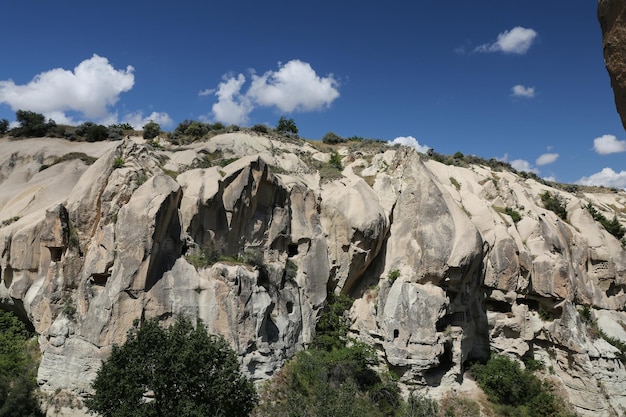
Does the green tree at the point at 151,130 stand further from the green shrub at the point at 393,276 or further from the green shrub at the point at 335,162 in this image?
the green shrub at the point at 393,276

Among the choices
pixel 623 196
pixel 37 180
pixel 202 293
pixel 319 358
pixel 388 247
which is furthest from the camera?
pixel 623 196

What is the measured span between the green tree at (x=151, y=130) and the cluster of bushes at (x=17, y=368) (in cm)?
2459

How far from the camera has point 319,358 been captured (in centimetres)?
1989

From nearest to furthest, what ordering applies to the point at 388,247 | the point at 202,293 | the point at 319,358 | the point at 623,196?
the point at 202,293 < the point at 319,358 < the point at 388,247 < the point at 623,196

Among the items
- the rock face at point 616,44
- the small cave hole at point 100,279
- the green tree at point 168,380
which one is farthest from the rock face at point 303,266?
the rock face at point 616,44

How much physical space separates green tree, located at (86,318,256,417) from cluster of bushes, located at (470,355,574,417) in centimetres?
1425

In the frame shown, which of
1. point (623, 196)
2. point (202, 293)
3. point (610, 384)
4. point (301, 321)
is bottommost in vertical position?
point (610, 384)

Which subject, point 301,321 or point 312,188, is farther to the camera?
point 312,188

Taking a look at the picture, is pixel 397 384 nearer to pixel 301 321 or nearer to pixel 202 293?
pixel 301 321

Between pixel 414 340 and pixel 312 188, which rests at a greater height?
pixel 312 188

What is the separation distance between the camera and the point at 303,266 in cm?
2216

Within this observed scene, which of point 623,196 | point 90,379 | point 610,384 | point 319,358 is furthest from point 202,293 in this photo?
point 623,196

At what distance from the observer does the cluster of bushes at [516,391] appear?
21.1 meters

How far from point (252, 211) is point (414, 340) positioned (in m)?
9.77
